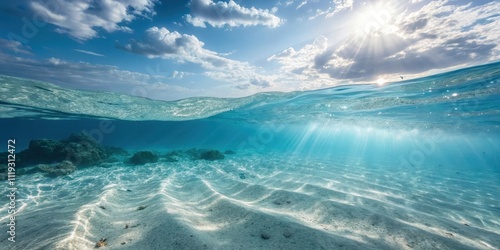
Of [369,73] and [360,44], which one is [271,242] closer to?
[360,44]

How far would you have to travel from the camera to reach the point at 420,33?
35.4ft

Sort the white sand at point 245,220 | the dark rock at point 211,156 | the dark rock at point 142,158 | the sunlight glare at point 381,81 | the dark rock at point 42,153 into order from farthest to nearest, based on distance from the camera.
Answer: the dark rock at point 211,156
the dark rock at point 142,158
the sunlight glare at point 381,81
the dark rock at point 42,153
the white sand at point 245,220

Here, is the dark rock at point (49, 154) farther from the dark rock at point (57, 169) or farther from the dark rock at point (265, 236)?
the dark rock at point (265, 236)

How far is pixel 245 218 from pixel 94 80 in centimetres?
2481

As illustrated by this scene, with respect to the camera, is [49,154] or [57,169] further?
[49,154]

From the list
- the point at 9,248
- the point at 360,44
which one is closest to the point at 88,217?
the point at 9,248

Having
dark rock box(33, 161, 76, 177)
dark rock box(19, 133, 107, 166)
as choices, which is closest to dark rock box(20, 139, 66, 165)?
dark rock box(19, 133, 107, 166)

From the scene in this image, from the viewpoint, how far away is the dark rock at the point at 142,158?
17.9 m

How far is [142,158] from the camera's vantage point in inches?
725

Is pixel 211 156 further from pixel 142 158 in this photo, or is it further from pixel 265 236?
pixel 265 236

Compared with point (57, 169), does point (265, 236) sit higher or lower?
higher

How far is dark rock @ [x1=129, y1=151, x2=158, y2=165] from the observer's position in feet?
58.8

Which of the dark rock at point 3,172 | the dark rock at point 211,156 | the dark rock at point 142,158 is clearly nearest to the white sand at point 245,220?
the dark rock at point 3,172

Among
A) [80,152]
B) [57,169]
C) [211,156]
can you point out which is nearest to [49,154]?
[80,152]
